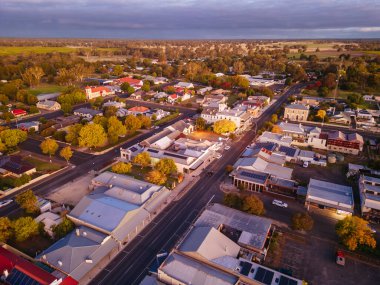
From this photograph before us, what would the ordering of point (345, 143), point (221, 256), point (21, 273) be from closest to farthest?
1. point (21, 273)
2. point (221, 256)
3. point (345, 143)

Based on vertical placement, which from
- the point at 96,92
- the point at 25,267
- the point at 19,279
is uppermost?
the point at 96,92

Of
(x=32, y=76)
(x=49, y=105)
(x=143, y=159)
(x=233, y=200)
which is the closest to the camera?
(x=233, y=200)

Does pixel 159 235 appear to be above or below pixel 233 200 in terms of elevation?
below

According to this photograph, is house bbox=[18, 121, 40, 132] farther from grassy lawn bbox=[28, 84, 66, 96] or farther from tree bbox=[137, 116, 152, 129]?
grassy lawn bbox=[28, 84, 66, 96]

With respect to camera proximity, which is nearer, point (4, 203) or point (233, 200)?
point (233, 200)

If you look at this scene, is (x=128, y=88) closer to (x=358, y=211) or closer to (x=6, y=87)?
(x=6, y=87)

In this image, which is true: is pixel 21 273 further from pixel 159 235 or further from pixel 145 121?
pixel 145 121

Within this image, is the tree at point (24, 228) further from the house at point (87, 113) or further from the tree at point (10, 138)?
the house at point (87, 113)

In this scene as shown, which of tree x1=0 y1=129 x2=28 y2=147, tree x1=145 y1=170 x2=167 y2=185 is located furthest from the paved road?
tree x1=0 y1=129 x2=28 y2=147

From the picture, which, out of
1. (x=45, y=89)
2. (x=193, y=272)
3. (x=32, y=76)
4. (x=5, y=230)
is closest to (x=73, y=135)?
(x=5, y=230)
